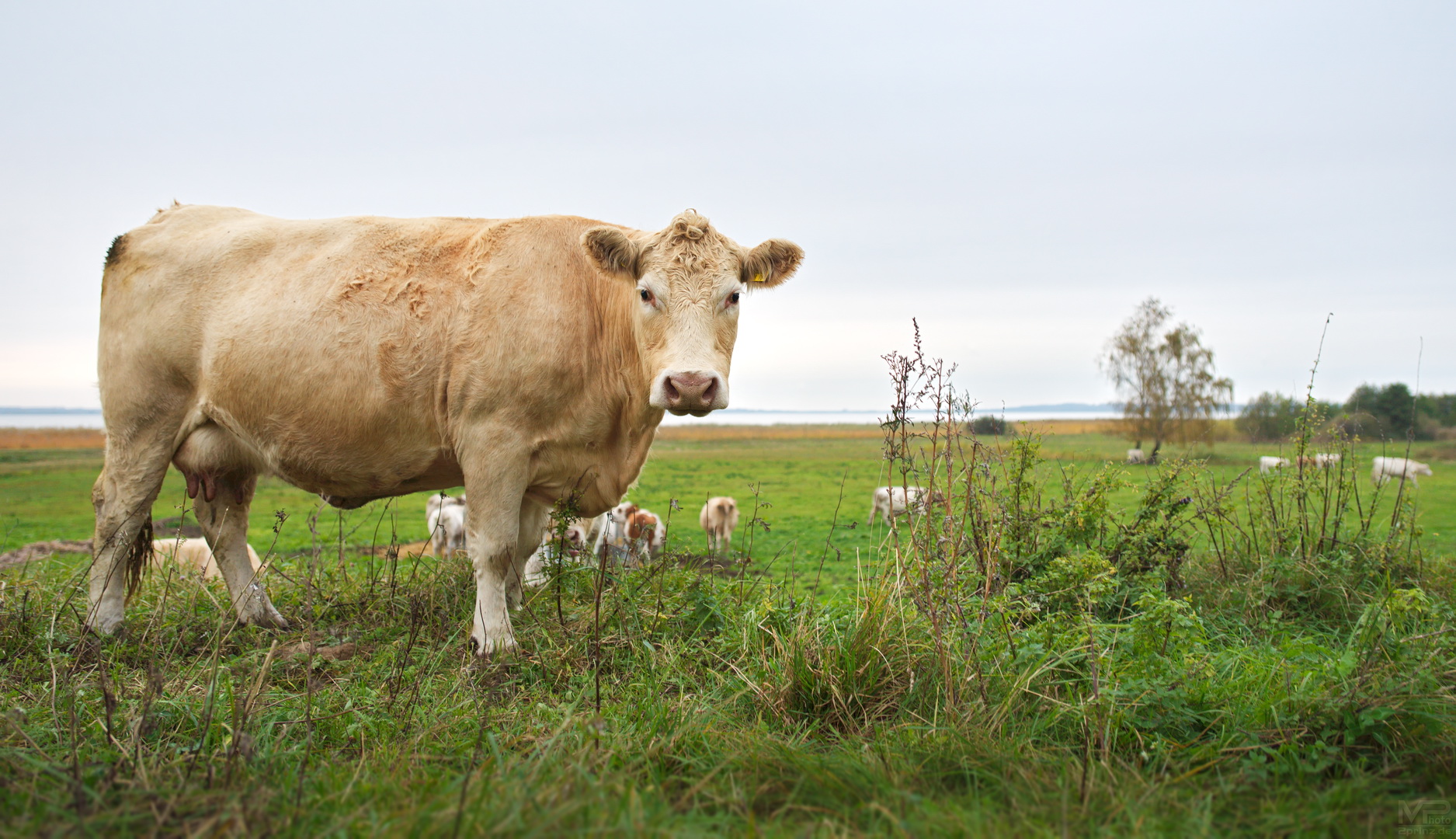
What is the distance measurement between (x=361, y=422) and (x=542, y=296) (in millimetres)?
1330

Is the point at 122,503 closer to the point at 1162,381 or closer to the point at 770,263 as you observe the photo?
the point at 770,263

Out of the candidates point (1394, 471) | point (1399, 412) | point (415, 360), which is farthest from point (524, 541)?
point (1399, 412)

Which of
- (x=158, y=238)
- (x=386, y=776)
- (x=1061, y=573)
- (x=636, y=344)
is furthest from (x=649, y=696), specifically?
(x=158, y=238)

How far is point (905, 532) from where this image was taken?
5348 millimetres

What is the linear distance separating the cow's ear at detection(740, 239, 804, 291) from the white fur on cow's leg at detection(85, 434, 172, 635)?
400 cm

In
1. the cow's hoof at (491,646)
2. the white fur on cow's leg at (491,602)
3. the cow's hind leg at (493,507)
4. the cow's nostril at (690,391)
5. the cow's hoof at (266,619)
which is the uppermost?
the cow's nostril at (690,391)

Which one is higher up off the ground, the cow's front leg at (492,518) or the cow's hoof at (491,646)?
the cow's front leg at (492,518)

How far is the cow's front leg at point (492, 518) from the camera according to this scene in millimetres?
4773

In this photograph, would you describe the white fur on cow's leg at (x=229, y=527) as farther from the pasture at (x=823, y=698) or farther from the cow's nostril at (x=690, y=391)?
the cow's nostril at (x=690, y=391)
